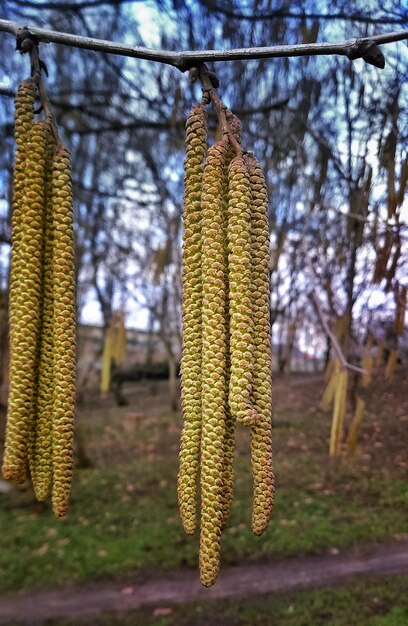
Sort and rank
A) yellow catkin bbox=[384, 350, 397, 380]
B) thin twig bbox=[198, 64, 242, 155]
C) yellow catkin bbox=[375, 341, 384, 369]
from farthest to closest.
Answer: yellow catkin bbox=[375, 341, 384, 369] → yellow catkin bbox=[384, 350, 397, 380] → thin twig bbox=[198, 64, 242, 155]

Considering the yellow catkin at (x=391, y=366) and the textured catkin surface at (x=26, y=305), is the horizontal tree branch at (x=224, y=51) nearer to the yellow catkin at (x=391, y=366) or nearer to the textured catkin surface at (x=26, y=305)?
the textured catkin surface at (x=26, y=305)

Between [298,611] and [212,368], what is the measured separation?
375 cm

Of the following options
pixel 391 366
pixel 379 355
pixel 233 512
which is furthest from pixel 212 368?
pixel 379 355

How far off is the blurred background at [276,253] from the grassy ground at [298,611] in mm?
16

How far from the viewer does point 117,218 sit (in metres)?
9.90

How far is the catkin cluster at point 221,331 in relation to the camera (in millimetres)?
788

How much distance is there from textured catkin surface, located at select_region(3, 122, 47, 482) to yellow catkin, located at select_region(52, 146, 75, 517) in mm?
33

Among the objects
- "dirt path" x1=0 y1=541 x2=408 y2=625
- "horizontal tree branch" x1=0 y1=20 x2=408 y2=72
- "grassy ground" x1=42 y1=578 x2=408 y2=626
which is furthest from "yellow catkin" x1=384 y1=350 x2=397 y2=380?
"horizontal tree branch" x1=0 y1=20 x2=408 y2=72

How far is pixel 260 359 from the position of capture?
0.85 m

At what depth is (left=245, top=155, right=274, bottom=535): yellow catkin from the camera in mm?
812

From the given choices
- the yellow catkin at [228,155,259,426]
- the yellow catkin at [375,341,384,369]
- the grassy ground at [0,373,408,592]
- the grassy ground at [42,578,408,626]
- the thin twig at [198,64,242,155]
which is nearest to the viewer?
the yellow catkin at [228,155,259,426]

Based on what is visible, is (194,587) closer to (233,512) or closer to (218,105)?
(233,512)

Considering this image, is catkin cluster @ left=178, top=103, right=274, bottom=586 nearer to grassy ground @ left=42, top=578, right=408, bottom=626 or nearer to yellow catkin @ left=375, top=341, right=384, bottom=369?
grassy ground @ left=42, top=578, right=408, bottom=626

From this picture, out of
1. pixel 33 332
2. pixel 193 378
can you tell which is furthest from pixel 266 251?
pixel 33 332
